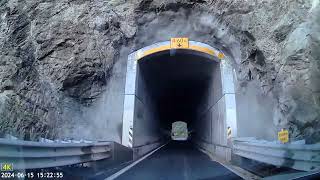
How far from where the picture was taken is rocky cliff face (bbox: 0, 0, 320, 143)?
13.5 metres

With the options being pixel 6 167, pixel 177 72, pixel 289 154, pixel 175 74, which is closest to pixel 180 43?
pixel 177 72

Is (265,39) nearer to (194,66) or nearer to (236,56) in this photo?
(236,56)

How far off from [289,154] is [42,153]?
5.23 metres

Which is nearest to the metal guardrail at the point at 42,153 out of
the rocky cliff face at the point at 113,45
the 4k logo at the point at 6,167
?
the 4k logo at the point at 6,167

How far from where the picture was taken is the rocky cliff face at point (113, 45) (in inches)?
533

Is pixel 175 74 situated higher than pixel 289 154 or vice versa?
pixel 175 74

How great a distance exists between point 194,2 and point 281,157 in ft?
41.2

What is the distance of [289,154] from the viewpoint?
24.8ft

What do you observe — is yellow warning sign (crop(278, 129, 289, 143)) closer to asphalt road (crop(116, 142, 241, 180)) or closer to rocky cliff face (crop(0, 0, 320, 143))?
asphalt road (crop(116, 142, 241, 180))

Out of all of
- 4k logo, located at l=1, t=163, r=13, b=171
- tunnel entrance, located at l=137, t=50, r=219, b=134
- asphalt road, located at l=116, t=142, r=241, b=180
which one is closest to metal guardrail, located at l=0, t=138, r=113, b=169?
4k logo, located at l=1, t=163, r=13, b=171

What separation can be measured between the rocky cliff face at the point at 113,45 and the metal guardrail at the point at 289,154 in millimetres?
2781

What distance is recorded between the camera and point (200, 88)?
2695cm

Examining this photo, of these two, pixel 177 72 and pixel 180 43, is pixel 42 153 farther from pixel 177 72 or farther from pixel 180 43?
pixel 177 72

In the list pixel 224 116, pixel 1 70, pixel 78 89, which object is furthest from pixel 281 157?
pixel 1 70
